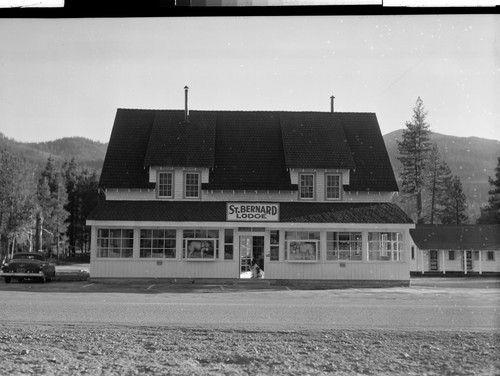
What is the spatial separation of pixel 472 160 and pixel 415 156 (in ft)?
11.2

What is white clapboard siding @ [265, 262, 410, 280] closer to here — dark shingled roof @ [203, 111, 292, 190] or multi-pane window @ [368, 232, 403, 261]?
multi-pane window @ [368, 232, 403, 261]

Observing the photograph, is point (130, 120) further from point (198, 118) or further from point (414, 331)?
point (414, 331)

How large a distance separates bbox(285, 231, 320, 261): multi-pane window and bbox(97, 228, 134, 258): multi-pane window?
4.64 metres

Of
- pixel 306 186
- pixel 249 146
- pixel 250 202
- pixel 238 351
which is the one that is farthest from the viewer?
pixel 306 186

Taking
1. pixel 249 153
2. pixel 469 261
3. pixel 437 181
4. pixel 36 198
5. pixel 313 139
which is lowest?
pixel 469 261

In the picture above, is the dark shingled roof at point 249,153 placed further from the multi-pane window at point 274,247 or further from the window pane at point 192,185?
the multi-pane window at point 274,247

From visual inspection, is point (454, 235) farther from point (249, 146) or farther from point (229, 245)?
point (229, 245)

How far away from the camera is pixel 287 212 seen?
18.5 m

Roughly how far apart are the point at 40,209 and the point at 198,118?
27.3ft

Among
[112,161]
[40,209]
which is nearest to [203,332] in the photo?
[40,209]

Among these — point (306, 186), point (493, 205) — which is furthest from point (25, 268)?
point (493, 205)

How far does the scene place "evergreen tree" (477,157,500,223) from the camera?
24.8 ft

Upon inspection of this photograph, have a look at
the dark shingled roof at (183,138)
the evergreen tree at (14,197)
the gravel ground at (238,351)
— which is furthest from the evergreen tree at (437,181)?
the dark shingled roof at (183,138)

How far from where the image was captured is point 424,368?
5766mm
